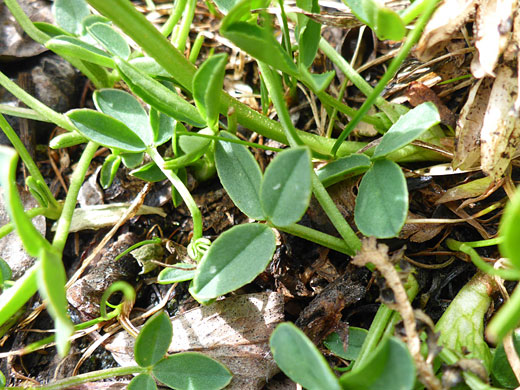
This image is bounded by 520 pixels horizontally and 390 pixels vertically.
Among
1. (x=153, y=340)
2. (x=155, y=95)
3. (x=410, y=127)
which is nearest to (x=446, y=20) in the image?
(x=410, y=127)

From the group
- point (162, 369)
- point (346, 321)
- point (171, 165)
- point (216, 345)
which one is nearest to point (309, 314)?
point (346, 321)

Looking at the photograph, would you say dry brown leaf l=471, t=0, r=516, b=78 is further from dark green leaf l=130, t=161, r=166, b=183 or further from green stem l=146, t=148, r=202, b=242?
dark green leaf l=130, t=161, r=166, b=183

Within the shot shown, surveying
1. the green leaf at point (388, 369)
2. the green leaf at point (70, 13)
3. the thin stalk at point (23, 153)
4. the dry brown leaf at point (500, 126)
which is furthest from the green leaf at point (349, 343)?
the green leaf at point (70, 13)

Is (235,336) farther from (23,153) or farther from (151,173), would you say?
(23,153)

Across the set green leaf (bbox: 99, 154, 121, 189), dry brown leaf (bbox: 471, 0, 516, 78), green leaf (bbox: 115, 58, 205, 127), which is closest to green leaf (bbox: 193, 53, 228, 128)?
green leaf (bbox: 115, 58, 205, 127)

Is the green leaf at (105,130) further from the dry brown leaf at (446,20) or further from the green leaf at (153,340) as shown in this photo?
the dry brown leaf at (446,20)
